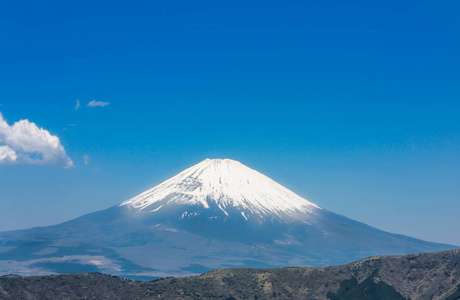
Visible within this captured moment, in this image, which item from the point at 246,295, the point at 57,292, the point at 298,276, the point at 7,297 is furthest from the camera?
the point at 298,276

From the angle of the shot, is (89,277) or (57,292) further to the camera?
(89,277)

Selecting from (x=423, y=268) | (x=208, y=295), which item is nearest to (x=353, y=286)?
(x=423, y=268)

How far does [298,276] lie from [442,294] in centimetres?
4874

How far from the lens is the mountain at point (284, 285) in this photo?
177000mm

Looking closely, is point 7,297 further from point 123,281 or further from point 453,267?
point 453,267

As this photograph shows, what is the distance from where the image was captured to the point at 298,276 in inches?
7869

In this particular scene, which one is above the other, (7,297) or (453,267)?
(453,267)

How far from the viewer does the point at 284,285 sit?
19288 centimetres

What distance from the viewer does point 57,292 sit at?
573 ft

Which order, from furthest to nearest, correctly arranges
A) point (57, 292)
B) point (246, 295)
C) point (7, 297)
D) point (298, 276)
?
point (298, 276)
point (246, 295)
point (57, 292)
point (7, 297)

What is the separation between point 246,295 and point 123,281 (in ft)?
142

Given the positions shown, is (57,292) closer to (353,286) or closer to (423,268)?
(353,286)

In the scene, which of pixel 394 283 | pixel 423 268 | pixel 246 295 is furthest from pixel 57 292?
pixel 423 268

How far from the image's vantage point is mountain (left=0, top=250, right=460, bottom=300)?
581 ft
